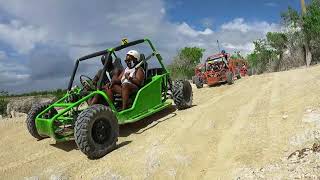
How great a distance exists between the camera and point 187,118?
8.91 meters

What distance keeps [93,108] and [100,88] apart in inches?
45.7

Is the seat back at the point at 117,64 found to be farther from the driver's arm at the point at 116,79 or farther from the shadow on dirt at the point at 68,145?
the shadow on dirt at the point at 68,145

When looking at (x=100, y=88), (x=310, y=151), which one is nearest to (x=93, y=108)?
(x=100, y=88)

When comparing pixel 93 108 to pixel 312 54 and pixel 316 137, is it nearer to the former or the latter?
pixel 316 137

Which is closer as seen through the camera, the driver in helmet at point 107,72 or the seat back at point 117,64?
the driver in helmet at point 107,72

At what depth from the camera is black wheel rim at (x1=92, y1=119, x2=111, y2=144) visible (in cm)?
719

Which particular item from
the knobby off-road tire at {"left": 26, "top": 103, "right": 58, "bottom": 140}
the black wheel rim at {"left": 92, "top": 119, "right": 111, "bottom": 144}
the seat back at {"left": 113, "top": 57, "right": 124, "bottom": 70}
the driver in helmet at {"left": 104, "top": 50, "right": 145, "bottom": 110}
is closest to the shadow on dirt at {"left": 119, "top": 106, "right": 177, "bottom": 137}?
the driver in helmet at {"left": 104, "top": 50, "right": 145, "bottom": 110}

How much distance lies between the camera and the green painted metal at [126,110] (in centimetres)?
761

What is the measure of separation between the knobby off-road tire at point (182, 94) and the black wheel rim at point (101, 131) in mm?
2862

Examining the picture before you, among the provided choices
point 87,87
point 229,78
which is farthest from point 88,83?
point 229,78

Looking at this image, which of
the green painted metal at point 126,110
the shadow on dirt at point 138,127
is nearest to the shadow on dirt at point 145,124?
the shadow on dirt at point 138,127

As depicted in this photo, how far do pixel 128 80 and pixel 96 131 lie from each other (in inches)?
70.9

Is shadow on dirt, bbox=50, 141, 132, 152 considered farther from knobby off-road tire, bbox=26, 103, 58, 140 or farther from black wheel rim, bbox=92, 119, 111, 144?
knobby off-road tire, bbox=26, 103, 58, 140

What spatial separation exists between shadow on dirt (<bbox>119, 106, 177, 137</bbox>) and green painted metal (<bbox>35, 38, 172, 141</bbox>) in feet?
0.75
